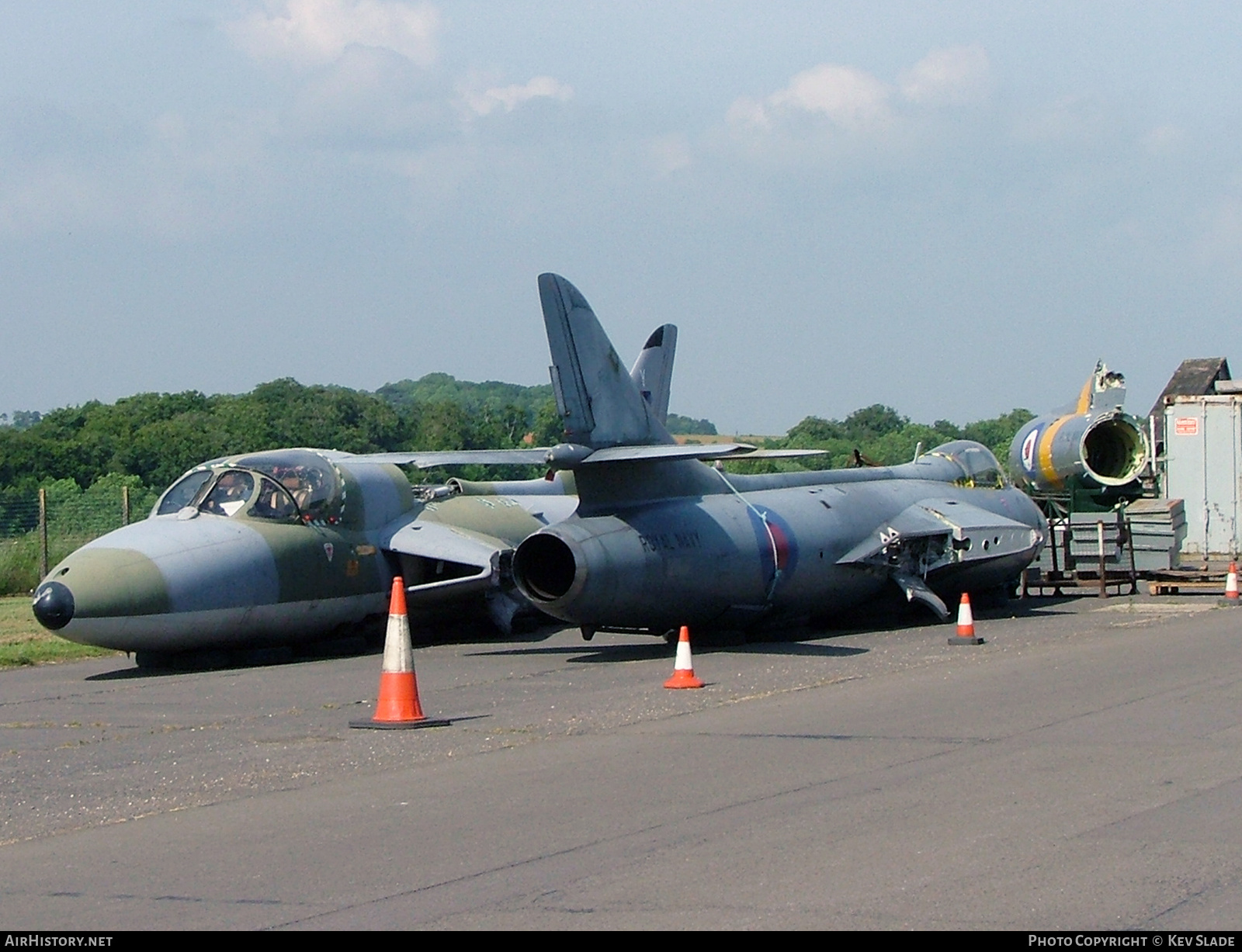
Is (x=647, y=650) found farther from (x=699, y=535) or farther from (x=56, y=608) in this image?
(x=56, y=608)

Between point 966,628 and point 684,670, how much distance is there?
4.76 m

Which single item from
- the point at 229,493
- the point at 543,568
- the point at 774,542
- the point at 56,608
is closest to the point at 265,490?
the point at 229,493

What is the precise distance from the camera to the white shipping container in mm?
30062

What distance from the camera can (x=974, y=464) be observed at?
80.9 ft

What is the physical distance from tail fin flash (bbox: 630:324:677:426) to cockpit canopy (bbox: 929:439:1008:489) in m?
4.06

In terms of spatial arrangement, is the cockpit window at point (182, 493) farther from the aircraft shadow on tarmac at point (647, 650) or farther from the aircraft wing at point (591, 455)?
the aircraft shadow on tarmac at point (647, 650)

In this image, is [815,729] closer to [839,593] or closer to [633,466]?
[633,466]

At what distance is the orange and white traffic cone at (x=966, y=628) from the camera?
58.2 ft

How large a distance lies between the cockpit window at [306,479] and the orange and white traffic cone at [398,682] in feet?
22.0

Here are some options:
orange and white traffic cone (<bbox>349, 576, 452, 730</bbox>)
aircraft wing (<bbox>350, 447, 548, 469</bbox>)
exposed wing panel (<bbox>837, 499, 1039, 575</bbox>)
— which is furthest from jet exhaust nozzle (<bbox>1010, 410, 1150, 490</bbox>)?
orange and white traffic cone (<bbox>349, 576, 452, 730</bbox>)

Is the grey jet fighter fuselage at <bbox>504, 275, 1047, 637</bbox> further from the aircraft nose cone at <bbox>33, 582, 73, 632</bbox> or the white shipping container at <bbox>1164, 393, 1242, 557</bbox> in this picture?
the white shipping container at <bbox>1164, 393, 1242, 557</bbox>

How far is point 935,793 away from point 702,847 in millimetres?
1781

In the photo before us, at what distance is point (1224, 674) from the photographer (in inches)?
561
